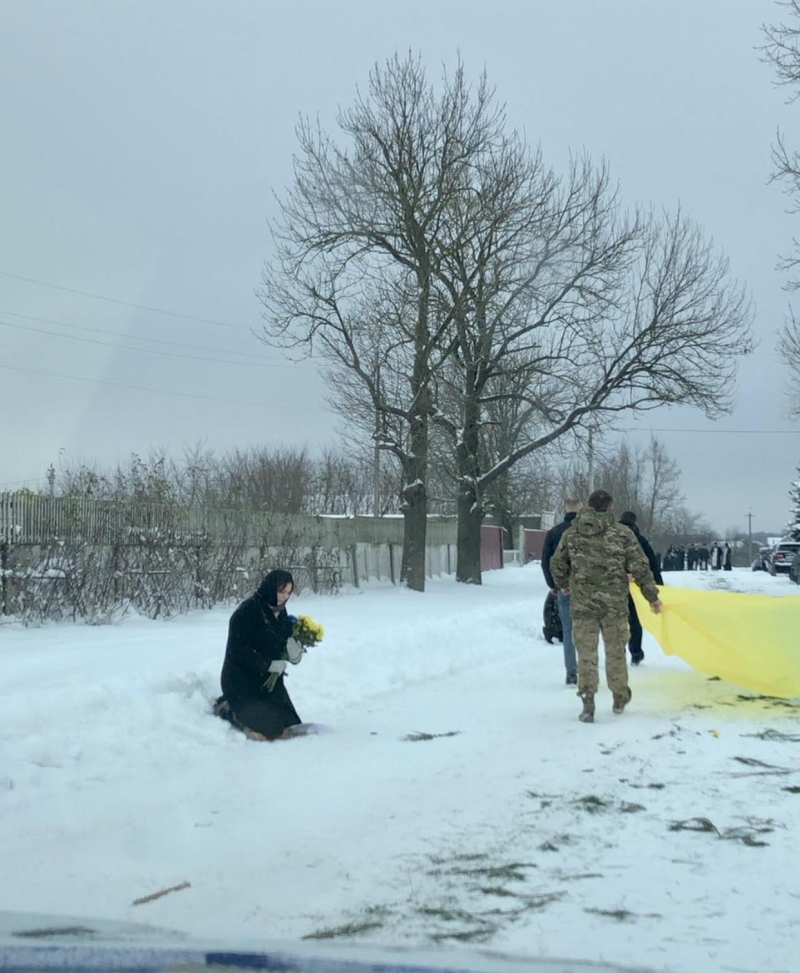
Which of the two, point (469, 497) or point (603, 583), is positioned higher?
point (469, 497)

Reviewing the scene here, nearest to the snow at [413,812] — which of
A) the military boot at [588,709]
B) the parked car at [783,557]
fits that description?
the military boot at [588,709]

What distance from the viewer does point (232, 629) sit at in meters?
9.53

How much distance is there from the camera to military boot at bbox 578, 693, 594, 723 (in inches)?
379

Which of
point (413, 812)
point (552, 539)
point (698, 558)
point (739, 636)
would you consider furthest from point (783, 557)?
point (413, 812)

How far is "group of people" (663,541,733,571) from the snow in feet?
182

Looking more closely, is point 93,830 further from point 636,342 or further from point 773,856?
point 636,342

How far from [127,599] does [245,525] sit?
4062 millimetres

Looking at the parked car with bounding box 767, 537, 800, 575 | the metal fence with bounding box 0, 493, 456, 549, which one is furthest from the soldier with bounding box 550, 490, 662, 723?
the parked car with bounding box 767, 537, 800, 575

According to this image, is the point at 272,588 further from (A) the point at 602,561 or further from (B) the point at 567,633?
(B) the point at 567,633

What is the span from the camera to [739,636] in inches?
451

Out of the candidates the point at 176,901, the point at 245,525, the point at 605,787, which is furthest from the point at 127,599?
the point at 176,901

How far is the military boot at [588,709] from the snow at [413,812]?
0.48ft

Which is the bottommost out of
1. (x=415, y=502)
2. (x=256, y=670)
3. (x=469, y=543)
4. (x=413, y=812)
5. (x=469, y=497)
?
(x=413, y=812)

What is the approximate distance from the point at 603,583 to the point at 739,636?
7.31 feet
